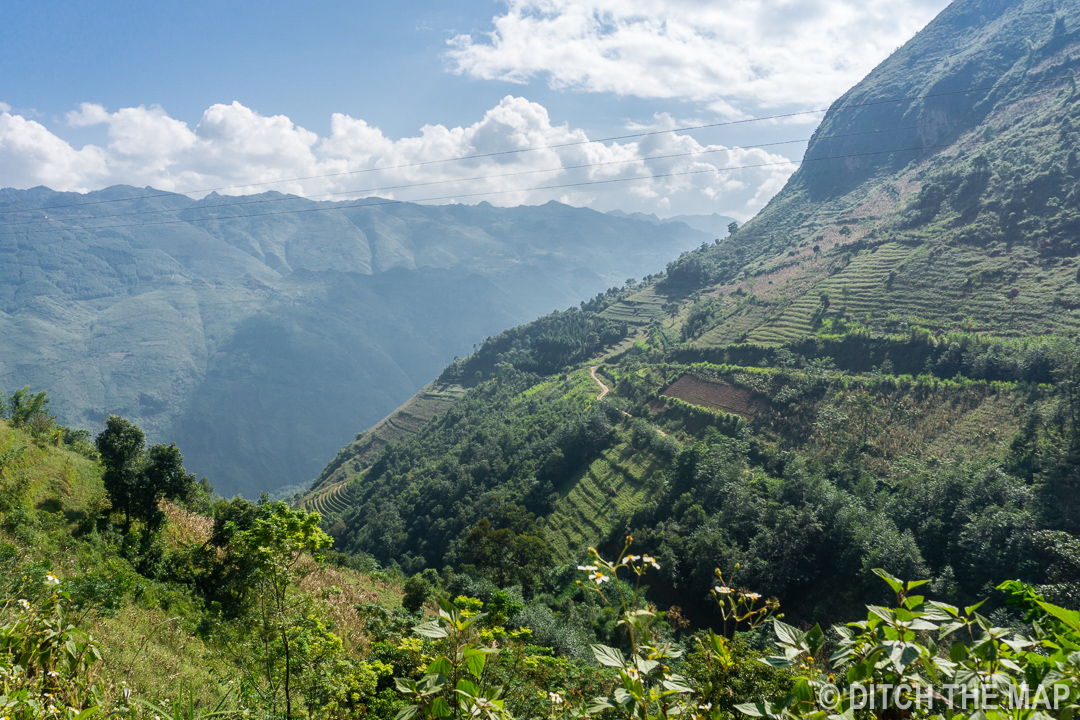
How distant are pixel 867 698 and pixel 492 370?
108 meters

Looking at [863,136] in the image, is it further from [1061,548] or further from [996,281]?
[1061,548]

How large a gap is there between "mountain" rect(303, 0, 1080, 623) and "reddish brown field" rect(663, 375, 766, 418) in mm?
301

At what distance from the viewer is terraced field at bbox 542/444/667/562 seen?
39.4 metres

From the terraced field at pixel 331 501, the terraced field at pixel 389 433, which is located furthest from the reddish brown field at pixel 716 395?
the terraced field at pixel 389 433

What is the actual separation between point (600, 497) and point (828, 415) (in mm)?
19230

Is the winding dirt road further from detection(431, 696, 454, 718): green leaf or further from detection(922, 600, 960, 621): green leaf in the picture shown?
detection(431, 696, 454, 718): green leaf

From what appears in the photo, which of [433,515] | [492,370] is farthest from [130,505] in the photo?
[492,370]

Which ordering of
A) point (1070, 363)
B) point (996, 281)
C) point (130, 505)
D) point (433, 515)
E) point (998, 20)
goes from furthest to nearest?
point (998, 20), point (433, 515), point (996, 281), point (1070, 363), point (130, 505)

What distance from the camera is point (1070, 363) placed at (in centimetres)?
2892

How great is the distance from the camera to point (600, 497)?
4303cm

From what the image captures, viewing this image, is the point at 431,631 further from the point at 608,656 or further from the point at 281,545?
the point at 281,545

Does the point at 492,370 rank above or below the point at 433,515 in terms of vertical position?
above

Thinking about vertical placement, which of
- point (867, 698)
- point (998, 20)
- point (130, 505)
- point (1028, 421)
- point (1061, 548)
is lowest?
point (1061, 548)


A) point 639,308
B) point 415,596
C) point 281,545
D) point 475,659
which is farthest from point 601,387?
point 475,659
